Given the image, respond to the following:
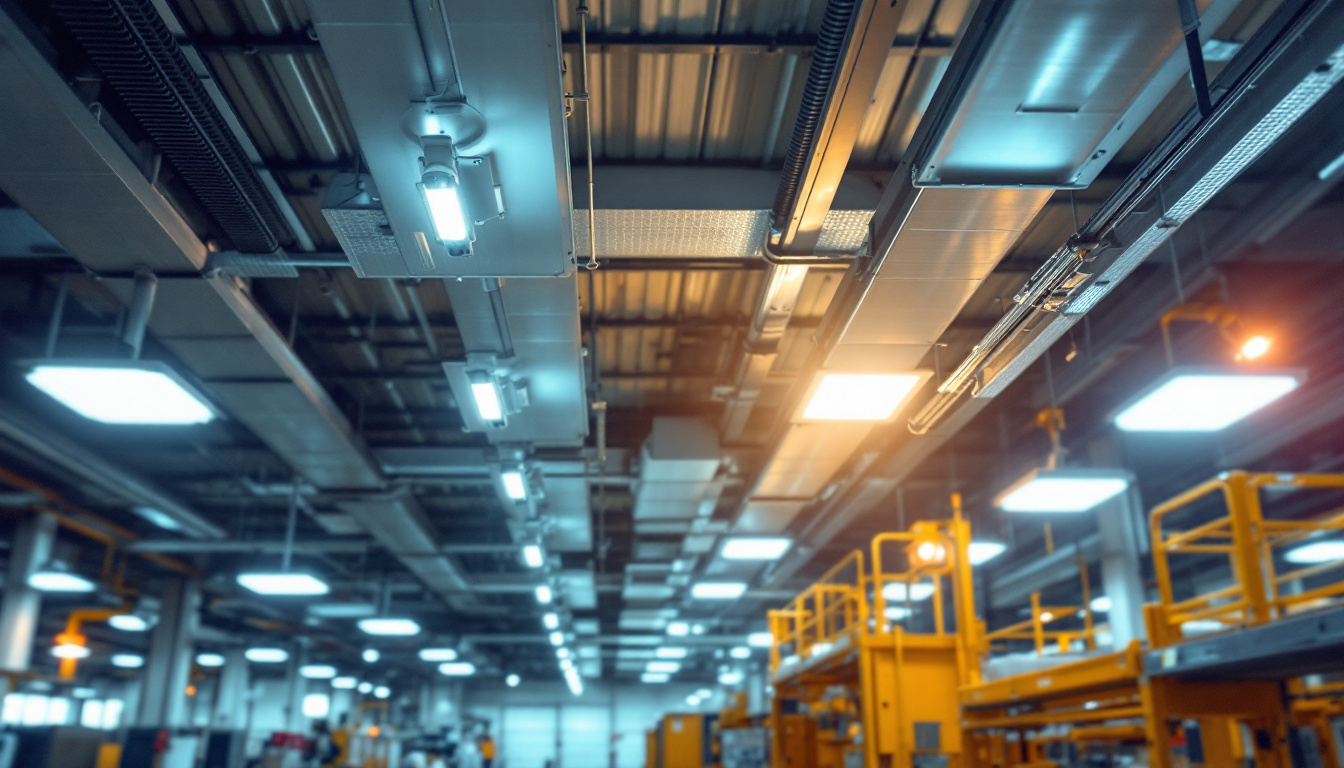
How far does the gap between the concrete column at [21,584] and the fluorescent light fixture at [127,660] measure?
590 inches

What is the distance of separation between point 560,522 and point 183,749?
11213 millimetres

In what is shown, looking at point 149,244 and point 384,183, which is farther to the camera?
point 149,244

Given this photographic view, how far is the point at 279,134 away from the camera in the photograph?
619 cm

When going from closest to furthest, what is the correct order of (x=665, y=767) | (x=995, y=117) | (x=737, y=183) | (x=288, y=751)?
(x=995, y=117)
(x=737, y=183)
(x=288, y=751)
(x=665, y=767)

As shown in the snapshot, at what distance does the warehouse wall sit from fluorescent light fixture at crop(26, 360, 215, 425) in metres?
35.4

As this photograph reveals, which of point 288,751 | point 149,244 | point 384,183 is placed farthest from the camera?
point 288,751

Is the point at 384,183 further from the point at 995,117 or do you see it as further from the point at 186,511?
the point at 186,511

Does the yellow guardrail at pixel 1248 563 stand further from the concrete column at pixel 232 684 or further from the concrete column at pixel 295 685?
the concrete column at pixel 295 685

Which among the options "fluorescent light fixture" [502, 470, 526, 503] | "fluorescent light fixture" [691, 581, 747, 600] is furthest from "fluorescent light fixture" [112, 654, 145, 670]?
"fluorescent light fixture" [502, 470, 526, 503]

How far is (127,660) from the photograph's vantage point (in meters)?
28.2

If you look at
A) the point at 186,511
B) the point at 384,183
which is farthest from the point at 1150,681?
the point at 186,511

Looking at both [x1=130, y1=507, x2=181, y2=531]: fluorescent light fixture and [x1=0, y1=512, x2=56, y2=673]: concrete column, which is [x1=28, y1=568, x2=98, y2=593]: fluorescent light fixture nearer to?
[x1=0, y1=512, x2=56, y2=673]: concrete column

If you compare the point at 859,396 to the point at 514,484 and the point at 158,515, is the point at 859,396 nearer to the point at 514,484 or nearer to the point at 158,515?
the point at 514,484

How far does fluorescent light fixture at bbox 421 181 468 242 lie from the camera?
447 centimetres
